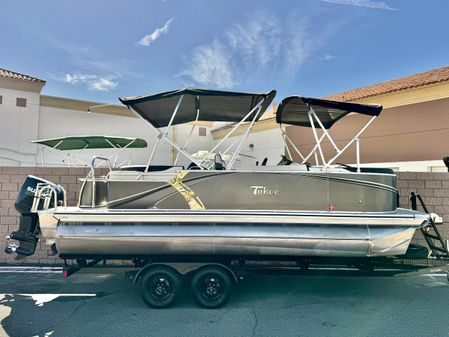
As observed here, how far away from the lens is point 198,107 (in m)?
4.96

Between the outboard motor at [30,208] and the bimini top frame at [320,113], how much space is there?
145 inches

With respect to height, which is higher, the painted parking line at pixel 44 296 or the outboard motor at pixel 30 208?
the outboard motor at pixel 30 208

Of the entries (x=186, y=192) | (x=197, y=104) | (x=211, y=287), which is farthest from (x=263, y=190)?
(x=197, y=104)

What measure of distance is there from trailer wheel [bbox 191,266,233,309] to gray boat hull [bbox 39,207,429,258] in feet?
0.87

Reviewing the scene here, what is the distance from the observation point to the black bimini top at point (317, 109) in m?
4.29

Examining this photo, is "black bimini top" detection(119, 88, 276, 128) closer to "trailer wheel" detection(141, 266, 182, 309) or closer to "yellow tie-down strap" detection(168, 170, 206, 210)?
"yellow tie-down strap" detection(168, 170, 206, 210)

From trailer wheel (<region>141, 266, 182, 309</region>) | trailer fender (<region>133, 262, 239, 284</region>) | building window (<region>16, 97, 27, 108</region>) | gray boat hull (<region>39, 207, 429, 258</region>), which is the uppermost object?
building window (<region>16, 97, 27, 108</region>)

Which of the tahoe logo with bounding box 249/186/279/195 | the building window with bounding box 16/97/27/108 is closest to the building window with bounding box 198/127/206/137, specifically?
the building window with bounding box 16/97/27/108

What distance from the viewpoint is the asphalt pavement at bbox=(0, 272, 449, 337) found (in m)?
3.39

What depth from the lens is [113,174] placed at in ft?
13.4

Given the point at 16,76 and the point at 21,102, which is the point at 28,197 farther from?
the point at 16,76

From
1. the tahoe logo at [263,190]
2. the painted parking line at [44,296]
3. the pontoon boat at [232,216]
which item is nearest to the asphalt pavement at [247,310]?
the painted parking line at [44,296]

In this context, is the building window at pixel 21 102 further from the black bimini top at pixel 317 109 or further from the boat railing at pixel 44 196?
the black bimini top at pixel 317 109

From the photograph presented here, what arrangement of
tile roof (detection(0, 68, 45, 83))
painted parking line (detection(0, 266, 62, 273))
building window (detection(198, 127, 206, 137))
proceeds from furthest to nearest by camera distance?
building window (detection(198, 127, 206, 137)) → tile roof (detection(0, 68, 45, 83)) → painted parking line (detection(0, 266, 62, 273))
